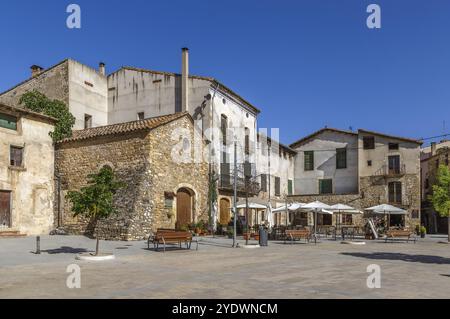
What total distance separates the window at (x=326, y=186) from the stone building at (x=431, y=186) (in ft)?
27.7

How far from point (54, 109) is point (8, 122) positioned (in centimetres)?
458

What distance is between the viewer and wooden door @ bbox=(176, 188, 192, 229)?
75.8 ft

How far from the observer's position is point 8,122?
21.0 meters

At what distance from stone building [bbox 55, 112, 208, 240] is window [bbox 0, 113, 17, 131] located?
2806mm

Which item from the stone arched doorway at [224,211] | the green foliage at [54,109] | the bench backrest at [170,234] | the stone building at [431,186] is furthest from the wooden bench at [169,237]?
the stone building at [431,186]

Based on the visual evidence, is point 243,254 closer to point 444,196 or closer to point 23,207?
point 23,207

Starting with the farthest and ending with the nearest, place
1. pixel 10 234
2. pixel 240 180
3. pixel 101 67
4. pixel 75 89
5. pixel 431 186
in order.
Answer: pixel 431 186, pixel 101 67, pixel 240 180, pixel 75 89, pixel 10 234

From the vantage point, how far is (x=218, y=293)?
766 cm

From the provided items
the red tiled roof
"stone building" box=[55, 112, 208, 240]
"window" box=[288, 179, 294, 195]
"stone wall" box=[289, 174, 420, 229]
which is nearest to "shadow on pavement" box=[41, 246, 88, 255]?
"stone building" box=[55, 112, 208, 240]

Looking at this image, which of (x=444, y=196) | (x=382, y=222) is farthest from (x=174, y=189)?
(x=382, y=222)

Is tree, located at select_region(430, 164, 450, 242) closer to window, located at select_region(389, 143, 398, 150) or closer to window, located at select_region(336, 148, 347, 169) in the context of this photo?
window, located at select_region(389, 143, 398, 150)

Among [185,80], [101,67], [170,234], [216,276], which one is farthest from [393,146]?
[216,276]

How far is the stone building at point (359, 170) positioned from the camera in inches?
1431

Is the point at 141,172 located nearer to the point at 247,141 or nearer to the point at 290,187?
the point at 247,141
